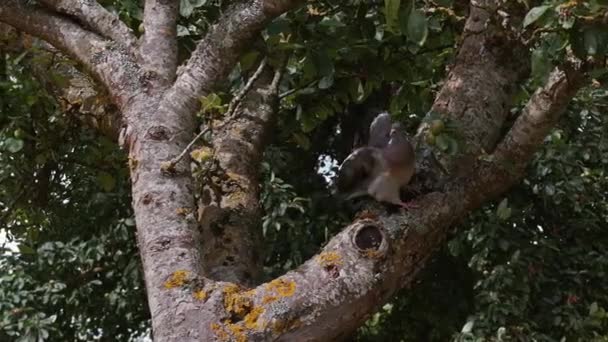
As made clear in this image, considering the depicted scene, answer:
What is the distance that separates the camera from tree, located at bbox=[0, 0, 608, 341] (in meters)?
1.99

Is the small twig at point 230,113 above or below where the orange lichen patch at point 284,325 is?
above

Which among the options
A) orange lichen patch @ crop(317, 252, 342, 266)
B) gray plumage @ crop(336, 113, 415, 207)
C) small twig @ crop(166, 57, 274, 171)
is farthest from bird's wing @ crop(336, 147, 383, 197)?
orange lichen patch @ crop(317, 252, 342, 266)

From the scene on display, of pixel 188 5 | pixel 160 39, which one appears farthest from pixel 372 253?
pixel 188 5

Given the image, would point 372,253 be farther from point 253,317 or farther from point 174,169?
point 174,169

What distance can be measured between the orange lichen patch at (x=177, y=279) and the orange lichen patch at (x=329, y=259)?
322 mm

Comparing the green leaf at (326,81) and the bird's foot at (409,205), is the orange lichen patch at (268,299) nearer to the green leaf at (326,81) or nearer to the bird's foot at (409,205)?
the bird's foot at (409,205)

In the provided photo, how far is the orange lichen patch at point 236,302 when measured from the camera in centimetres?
192

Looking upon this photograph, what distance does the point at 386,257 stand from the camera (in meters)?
2.12

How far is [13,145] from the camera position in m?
3.04

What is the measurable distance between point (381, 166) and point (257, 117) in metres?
0.55

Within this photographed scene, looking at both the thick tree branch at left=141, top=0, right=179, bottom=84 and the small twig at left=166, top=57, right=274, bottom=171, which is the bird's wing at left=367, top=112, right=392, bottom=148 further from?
the thick tree branch at left=141, top=0, right=179, bottom=84

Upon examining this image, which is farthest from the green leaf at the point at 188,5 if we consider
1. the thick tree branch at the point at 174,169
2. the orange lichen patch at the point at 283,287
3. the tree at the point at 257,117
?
the orange lichen patch at the point at 283,287

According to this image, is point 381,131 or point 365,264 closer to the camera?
point 365,264

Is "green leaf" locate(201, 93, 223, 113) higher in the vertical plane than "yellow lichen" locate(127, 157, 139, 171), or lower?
higher
